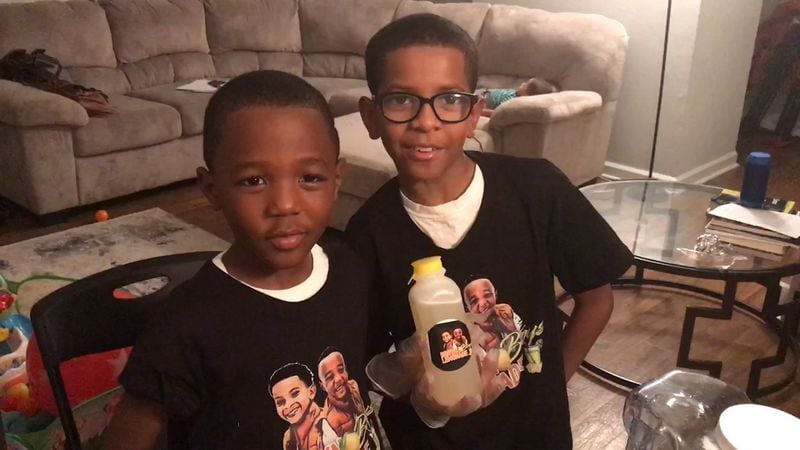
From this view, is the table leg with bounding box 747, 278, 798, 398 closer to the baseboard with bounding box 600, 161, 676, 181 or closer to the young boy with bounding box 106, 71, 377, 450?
the young boy with bounding box 106, 71, 377, 450

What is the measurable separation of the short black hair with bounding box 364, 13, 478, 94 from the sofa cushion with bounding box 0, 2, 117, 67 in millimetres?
3524

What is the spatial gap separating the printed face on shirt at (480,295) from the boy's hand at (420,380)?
0.03m

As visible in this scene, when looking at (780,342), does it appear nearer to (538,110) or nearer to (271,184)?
(538,110)

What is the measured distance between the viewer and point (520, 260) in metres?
1.04

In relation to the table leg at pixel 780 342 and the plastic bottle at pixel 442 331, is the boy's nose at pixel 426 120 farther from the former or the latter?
the table leg at pixel 780 342

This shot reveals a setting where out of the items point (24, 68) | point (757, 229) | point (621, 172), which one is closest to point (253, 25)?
point (24, 68)

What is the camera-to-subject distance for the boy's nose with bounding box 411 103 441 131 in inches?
38.5

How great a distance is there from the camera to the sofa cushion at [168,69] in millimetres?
4371

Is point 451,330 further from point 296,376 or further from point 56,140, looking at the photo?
point 56,140

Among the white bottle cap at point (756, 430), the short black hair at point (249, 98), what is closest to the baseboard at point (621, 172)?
the white bottle cap at point (756, 430)

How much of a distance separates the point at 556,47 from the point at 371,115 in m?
3.09

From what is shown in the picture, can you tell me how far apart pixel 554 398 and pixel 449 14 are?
11.7ft

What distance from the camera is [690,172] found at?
13.3 feet

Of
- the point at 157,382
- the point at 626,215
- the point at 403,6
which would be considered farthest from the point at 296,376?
the point at 403,6
